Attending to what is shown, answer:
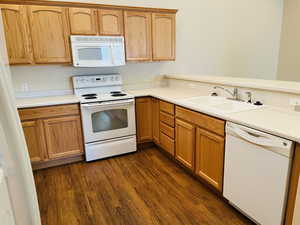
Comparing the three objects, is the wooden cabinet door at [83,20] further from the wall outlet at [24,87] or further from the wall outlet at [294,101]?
the wall outlet at [294,101]

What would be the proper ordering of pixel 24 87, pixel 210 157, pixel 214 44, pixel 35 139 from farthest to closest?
pixel 214 44, pixel 24 87, pixel 35 139, pixel 210 157

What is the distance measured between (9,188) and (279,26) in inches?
236

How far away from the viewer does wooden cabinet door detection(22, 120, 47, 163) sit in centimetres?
271

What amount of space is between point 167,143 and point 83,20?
2.05 metres

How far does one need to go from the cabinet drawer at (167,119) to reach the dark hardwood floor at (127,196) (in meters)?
0.56

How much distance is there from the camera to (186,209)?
6.88 ft

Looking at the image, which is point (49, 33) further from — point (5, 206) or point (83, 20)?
point (5, 206)

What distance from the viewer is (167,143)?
307 centimetres

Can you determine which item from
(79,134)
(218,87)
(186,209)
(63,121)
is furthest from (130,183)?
(218,87)

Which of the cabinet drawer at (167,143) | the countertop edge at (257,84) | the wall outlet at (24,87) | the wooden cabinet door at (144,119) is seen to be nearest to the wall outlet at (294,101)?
the countertop edge at (257,84)

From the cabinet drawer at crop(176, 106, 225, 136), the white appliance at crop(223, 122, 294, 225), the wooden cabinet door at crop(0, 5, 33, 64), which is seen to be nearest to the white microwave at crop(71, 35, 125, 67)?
the wooden cabinet door at crop(0, 5, 33, 64)

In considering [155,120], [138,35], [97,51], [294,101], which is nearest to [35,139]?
[97,51]

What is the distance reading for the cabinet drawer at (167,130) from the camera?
2.91 meters

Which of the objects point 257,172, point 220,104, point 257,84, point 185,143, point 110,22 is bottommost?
point 185,143
